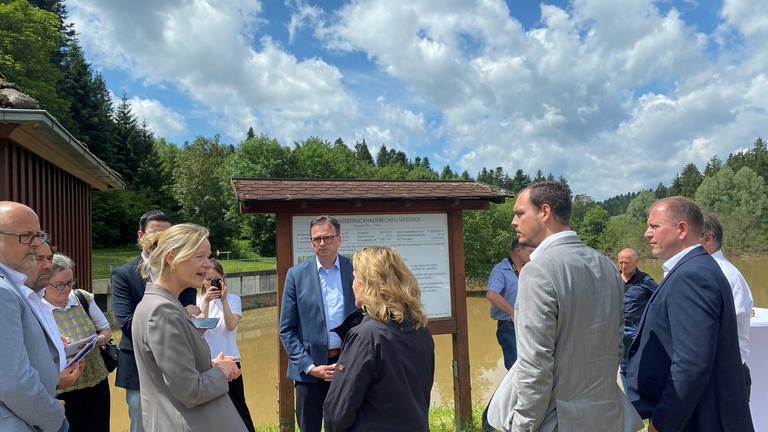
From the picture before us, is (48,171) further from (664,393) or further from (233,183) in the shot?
(664,393)

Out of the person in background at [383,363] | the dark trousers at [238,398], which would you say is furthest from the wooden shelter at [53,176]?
the person in background at [383,363]

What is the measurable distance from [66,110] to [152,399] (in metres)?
36.0

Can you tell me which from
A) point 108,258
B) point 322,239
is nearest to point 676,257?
point 322,239

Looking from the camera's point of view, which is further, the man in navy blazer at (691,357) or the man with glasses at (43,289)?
the man with glasses at (43,289)

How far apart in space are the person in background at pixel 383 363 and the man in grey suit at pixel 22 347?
115 cm

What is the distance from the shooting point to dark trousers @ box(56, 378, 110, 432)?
3.39 meters

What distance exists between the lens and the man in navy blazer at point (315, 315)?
11.8 ft

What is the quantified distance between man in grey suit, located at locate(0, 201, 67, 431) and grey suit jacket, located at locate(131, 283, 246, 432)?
1.09 feet

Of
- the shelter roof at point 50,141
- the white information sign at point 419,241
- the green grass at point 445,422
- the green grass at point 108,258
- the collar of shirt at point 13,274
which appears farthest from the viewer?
the green grass at point 108,258

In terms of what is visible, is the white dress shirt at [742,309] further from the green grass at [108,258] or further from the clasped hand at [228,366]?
the green grass at [108,258]

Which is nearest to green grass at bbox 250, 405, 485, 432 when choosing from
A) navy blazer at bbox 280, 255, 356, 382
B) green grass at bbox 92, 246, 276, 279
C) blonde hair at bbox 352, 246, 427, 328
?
navy blazer at bbox 280, 255, 356, 382

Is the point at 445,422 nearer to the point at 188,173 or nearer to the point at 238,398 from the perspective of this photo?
the point at 238,398

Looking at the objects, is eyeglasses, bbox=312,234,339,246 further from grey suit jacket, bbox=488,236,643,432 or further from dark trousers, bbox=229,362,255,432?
grey suit jacket, bbox=488,236,643,432

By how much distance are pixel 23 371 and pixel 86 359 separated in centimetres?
188
